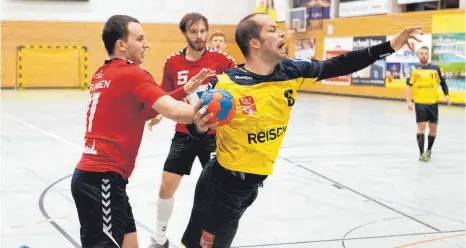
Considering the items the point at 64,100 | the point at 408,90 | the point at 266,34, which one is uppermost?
the point at 266,34

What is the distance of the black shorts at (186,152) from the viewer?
5918 mm

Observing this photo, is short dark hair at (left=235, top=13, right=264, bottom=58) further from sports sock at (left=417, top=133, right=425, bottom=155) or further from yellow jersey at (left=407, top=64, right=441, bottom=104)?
yellow jersey at (left=407, top=64, right=441, bottom=104)

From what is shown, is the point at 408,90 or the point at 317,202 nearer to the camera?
the point at 317,202

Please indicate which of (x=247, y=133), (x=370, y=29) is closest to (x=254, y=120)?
(x=247, y=133)

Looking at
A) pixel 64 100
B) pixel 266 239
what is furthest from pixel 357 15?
pixel 266 239

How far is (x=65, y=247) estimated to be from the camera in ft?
19.4

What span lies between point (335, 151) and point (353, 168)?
1762mm

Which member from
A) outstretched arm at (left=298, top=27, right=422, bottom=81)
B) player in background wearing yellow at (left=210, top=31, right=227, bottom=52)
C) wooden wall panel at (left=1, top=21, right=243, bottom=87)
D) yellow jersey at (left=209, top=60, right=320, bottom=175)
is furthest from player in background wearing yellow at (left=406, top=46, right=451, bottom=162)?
wooden wall panel at (left=1, top=21, right=243, bottom=87)

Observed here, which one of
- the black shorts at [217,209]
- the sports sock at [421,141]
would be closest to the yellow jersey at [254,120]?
the black shorts at [217,209]

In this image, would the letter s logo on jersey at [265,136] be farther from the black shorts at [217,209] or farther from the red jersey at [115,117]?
the red jersey at [115,117]

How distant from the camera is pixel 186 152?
596cm

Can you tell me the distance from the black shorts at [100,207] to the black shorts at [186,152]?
216 centimetres

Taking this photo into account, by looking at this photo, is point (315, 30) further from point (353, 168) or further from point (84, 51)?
point (353, 168)

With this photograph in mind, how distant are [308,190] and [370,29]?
19695mm
